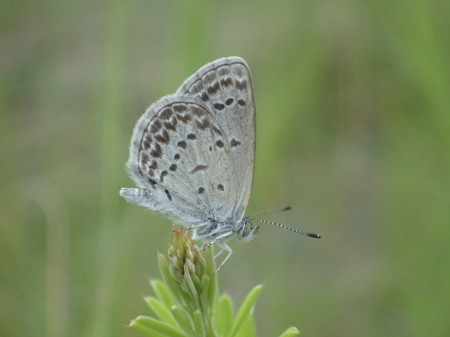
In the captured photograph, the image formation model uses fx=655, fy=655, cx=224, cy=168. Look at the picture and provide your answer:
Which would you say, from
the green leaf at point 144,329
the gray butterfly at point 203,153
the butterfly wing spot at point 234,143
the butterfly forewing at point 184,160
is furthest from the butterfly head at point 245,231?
the green leaf at point 144,329

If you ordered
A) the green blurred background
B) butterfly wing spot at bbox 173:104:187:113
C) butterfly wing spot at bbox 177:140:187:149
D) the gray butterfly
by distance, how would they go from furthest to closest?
the green blurred background < butterfly wing spot at bbox 177:140:187:149 < butterfly wing spot at bbox 173:104:187:113 < the gray butterfly

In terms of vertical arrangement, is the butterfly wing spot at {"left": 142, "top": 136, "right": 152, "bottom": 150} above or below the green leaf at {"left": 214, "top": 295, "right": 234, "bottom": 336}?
above

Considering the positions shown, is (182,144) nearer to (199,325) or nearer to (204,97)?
(204,97)

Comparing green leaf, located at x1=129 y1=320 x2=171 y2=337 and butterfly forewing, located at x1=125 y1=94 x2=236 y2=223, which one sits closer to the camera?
green leaf, located at x1=129 y1=320 x2=171 y2=337

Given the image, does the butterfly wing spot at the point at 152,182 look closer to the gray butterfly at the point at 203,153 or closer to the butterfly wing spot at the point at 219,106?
the gray butterfly at the point at 203,153

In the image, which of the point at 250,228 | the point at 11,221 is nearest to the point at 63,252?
the point at 11,221

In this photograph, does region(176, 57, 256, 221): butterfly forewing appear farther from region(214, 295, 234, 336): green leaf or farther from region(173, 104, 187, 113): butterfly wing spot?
region(214, 295, 234, 336): green leaf

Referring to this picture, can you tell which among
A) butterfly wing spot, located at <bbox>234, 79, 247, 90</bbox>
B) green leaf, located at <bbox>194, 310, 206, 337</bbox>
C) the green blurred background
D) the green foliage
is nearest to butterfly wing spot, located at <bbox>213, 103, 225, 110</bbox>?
butterfly wing spot, located at <bbox>234, 79, 247, 90</bbox>
